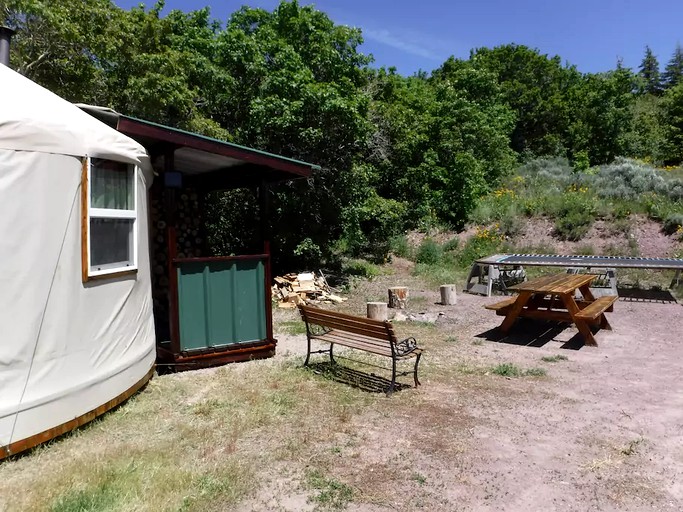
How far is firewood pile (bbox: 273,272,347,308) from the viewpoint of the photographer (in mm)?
11188

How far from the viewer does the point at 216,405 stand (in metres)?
5.02

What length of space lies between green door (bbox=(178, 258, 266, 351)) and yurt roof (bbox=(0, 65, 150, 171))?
1.66 m

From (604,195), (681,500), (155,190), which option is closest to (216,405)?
(681,500)

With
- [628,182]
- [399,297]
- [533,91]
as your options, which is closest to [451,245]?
[399,297]

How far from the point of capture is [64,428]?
4176mm

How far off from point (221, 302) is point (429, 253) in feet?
34.4

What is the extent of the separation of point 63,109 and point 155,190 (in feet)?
13.2

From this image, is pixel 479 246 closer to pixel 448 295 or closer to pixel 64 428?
pixel 448 295

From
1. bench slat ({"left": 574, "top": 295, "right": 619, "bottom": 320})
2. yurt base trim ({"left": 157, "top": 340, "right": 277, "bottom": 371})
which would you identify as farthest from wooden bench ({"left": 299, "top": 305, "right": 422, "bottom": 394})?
bench slat ({"left": 574, "top": 295, "right": 619, "bottom": 320})

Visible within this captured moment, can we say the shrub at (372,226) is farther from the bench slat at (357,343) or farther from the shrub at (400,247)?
the bench slat at (357,343)

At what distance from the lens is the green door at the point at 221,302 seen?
6.09m

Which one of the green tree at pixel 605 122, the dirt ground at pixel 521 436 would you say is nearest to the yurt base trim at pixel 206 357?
the dirt ground at pixel 521 436

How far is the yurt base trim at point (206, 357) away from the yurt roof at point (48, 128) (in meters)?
2.34

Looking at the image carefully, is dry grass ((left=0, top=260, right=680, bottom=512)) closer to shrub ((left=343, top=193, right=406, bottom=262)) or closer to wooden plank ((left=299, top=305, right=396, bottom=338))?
wooden plank ((left=299, top=305, right=396, bottom=338))
